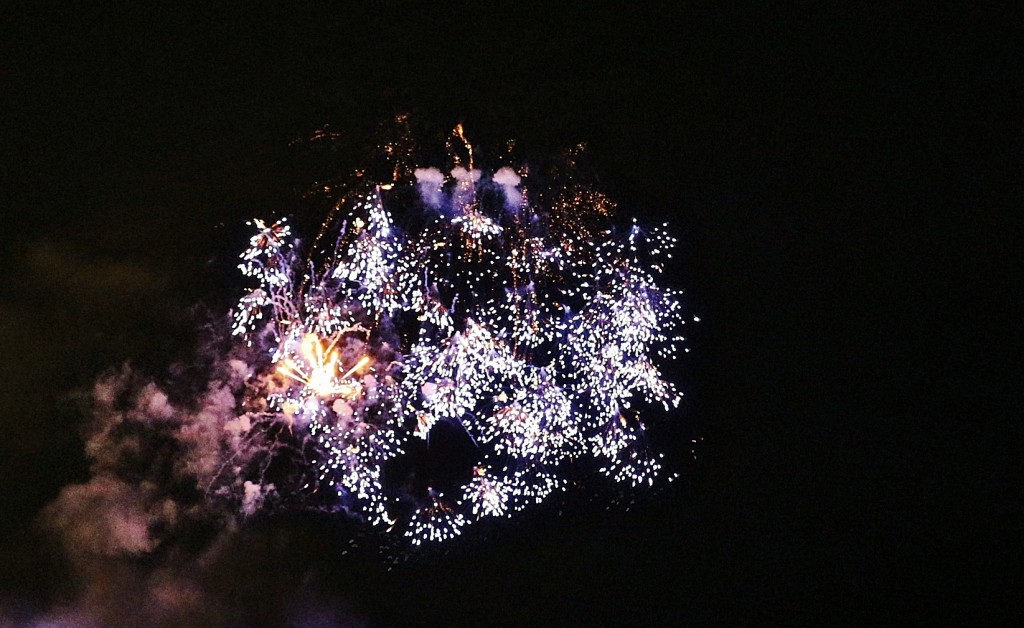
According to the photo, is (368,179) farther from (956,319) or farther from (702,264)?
(956,319)

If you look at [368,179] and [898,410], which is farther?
[898,410]

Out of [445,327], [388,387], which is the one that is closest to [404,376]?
[388,387]

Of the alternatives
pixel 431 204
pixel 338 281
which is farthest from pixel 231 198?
pixel 431 204

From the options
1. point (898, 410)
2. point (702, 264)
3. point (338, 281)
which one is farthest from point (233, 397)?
point (898, 410)

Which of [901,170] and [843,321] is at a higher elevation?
[901,170]

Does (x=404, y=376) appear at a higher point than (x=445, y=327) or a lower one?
lower

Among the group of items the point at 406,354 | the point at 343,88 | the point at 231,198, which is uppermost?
the point at 343,88

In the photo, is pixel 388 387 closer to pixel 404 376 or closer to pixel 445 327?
pixel 404 376
